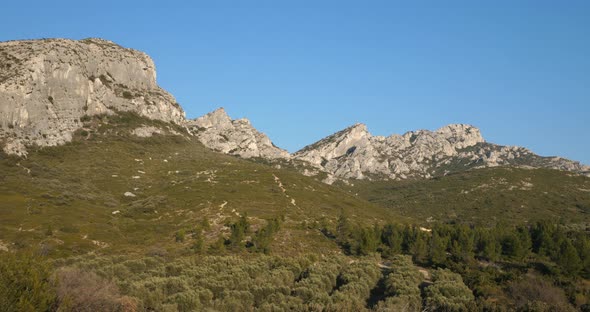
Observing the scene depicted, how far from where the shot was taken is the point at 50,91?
158125 mm

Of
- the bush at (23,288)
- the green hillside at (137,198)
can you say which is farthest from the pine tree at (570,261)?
the bush at (23,288)

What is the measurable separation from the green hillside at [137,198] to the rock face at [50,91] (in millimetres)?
6516

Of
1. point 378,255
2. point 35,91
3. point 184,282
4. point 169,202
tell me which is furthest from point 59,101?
point 184,282

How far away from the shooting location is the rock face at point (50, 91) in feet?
456

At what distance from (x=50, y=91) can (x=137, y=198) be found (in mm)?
71154

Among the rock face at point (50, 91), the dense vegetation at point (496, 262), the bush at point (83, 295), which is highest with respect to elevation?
the rock face at point (50, 91)

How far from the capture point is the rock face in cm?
13912

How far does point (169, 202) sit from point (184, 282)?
74.5m

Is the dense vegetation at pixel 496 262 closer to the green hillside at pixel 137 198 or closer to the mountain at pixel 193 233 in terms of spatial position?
the mountain at pixel 193 233

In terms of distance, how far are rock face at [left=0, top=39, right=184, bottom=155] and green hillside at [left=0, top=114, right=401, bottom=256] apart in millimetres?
6516

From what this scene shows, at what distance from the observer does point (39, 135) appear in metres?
144

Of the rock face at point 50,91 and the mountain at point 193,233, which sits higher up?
the rock face at point 50,91

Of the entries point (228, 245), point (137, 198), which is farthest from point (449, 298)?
point (137, 198)

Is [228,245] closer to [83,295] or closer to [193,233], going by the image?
[193,233]
